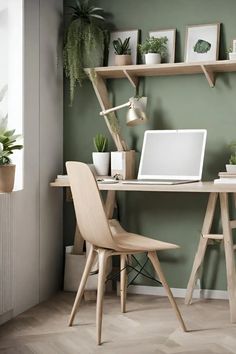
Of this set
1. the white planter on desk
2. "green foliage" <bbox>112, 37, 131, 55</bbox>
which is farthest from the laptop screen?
"green foliage" <bbox>112, 37, 131, 55</bbox>

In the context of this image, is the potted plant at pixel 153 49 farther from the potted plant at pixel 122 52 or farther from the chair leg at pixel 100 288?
the chair leg at pixel 100 288

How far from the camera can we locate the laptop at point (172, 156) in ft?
12.8

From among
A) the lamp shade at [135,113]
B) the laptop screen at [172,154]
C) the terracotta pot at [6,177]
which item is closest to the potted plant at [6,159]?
the terracotta pot at [6,177]

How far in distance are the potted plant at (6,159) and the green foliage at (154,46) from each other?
1104 mm

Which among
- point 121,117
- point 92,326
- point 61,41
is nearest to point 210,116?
point 121,117

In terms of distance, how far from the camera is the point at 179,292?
4184 mm

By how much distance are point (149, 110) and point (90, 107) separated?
1.43 feet

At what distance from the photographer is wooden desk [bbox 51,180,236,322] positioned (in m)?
3.56

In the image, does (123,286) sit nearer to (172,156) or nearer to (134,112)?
(172,156)

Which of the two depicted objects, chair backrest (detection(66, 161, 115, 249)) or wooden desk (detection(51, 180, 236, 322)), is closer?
chair backrest (detection(66, 161, 115, 249))

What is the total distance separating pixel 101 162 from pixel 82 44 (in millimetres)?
815

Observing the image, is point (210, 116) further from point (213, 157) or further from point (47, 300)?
point (47, 300)

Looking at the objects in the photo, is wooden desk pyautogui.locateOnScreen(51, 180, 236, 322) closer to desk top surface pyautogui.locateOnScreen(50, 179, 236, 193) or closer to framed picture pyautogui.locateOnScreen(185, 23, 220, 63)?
desk top surface pyautogui.locateOnScreen(50, 179, 236, 193)

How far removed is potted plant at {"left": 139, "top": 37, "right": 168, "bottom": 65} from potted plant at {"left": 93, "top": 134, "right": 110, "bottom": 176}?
621mm
